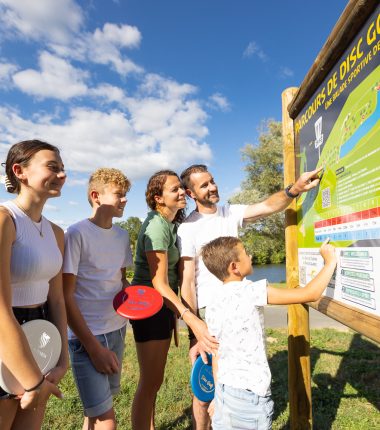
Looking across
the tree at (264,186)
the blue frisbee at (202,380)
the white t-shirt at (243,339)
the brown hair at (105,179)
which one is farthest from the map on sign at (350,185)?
the tree at (264,186)

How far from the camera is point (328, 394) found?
3.90 metres

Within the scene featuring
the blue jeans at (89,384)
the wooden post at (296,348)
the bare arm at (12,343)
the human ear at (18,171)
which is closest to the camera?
the bare arm at (12,343)

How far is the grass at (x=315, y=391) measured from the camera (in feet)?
11.0

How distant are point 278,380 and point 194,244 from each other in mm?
2707

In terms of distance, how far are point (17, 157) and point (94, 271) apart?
0.87 m

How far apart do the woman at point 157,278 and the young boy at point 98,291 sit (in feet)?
0.55

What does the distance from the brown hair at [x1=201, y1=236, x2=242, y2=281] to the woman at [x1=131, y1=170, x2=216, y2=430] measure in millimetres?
413

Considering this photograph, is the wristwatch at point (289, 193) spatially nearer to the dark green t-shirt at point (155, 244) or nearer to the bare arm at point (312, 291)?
the bare arm at point (312, 291)

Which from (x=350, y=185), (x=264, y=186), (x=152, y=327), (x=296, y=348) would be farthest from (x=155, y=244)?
(x=264, y=186)

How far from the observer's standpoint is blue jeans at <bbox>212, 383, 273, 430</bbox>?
6.15ft

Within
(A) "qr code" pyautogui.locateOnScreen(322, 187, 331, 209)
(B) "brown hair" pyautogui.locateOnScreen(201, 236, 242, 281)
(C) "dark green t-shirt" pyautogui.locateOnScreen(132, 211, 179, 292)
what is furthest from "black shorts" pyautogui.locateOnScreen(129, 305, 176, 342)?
(A) "qr code" pyautogui.locateOnScreen(322, 187, 331, 209)

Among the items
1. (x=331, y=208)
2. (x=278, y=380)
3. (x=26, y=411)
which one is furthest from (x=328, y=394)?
(x=26, y=411)

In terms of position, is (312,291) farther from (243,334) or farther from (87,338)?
(87,338)

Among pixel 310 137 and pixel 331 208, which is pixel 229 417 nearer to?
pixel 331 208
